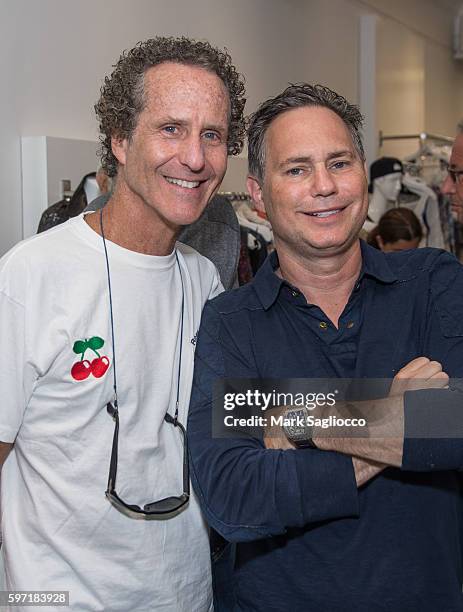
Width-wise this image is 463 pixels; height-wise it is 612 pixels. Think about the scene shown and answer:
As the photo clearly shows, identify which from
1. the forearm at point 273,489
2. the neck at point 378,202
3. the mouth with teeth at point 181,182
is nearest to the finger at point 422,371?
the forearm at point 273,489

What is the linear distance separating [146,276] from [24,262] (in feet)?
0.72

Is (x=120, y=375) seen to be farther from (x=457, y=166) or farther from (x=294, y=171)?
(x=457, y=166)

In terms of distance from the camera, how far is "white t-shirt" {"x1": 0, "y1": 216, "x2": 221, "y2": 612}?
1.42 meters

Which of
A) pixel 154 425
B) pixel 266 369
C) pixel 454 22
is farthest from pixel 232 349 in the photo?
pixel 454 22

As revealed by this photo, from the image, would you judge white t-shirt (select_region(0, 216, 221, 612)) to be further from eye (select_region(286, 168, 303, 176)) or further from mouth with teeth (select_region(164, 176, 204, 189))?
eye (select_region(286, 168, 303, 176))

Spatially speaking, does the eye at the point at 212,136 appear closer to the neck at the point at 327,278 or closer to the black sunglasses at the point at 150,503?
the neck at the point at 327,278

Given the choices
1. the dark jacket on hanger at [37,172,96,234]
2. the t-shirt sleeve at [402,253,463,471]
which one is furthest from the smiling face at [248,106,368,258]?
the dark jacket on hanger at [37,172,96,234]

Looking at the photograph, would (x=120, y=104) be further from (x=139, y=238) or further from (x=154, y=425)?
(x=154, y=425)

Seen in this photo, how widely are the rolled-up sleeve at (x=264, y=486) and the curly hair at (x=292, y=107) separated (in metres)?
0.54

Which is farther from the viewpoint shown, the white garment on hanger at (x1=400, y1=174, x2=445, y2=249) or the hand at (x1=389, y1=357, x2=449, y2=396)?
the white garment on hanger at (x1=400, y1=174, x2=445, y2=249)

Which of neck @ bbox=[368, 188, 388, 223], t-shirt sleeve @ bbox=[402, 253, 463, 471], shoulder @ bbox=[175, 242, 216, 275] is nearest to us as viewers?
t-shirt sleeve @ bbox=[402, 253, 463, 471]

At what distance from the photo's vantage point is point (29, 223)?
3.07 metres

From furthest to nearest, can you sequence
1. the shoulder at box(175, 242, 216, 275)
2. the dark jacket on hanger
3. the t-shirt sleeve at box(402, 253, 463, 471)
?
the dark jacket on hanger, the shoulder at box(175, 242, 216, 275), the t-shirt sleeve at box(402, 253, 463, 471)

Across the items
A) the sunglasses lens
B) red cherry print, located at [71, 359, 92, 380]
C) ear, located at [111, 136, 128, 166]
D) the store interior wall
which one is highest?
the store interior wall
